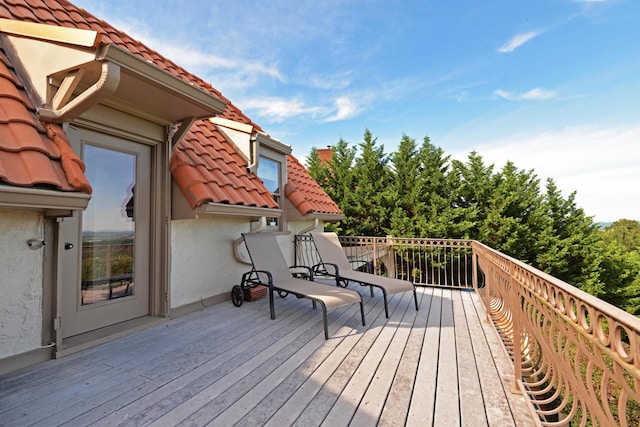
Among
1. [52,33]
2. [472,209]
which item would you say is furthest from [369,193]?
[52,33]

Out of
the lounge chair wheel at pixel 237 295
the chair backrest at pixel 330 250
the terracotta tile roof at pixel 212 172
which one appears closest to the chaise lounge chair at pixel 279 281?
the lounge chair wheel at pixel 237 295

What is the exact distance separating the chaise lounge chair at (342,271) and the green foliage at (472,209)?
710cm

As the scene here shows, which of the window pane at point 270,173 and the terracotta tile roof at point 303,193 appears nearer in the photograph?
the window pane at point 270,173

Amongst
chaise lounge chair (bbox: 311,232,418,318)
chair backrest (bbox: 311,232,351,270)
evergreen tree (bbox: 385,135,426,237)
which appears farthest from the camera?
evergreen tree (bbox: 385,135,426,237)

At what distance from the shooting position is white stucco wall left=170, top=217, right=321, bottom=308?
4.03 m

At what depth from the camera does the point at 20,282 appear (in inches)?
98.6

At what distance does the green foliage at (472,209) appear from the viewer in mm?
11984

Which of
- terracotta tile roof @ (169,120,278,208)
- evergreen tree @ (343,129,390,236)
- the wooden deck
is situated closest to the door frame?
terracotta tile roof @ (169,120,278,208)

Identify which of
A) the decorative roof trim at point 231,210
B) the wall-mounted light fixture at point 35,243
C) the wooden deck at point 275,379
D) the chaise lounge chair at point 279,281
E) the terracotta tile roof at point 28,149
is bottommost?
the wooden deck at point 275,379

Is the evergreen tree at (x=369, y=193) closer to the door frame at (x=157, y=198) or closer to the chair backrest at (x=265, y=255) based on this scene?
the chair backrest at (x=265, y=255)

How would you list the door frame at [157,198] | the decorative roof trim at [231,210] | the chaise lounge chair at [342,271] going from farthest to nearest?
the chaise lounge chair at [342,271]
the decorative roof trim at [231,210]
the door frame at [157,198]

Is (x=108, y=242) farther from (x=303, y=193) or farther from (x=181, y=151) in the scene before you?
(x=303, y=193)

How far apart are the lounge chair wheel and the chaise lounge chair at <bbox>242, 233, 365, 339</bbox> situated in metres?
0.31

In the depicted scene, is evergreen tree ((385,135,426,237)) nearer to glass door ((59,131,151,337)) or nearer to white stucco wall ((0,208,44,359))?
glass door ((59,131,151,337))
